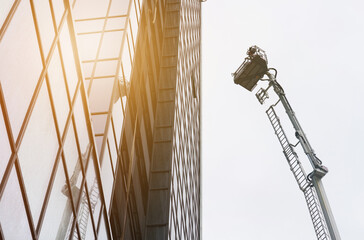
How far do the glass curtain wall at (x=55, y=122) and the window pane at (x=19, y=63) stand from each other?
0.02 metres

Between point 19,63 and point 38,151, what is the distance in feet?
6.96

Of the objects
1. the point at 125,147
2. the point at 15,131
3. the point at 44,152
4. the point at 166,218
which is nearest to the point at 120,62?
the point at 125,147

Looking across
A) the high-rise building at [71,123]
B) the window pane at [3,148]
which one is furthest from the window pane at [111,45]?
the window pane at [3,148]

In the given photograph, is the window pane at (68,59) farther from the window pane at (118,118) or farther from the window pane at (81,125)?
the window pane at (118,118)

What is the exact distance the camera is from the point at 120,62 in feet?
59.1

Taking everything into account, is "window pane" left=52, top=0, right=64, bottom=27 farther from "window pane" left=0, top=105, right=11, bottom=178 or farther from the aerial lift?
the aerial lift

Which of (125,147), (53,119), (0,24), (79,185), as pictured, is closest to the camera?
(0,24)

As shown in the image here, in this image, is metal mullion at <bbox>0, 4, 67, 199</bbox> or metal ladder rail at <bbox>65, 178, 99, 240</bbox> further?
metal ladder rail at <bbox>65, 178, 99, 240</bbox>

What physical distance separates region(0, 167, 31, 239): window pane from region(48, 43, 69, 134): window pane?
290 cm

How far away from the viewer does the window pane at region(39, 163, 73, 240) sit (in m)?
10.5

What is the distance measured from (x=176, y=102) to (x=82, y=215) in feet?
73.2

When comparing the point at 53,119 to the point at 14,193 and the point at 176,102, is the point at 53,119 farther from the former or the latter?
the point at 176,102

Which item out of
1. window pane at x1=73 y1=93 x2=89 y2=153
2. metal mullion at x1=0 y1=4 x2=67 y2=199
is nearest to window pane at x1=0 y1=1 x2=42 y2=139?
metal mullion at x1=0 y1=4 x2=67 y2=199

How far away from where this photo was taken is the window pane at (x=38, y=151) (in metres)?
9.47
